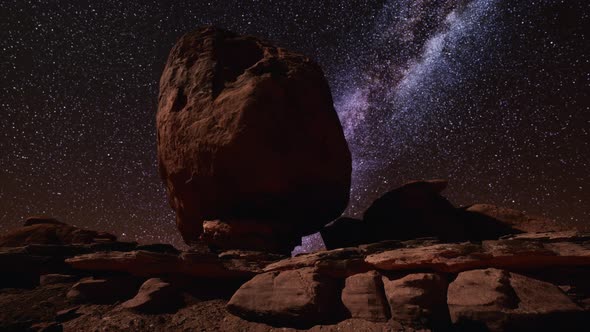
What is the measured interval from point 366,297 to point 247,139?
5.13 m

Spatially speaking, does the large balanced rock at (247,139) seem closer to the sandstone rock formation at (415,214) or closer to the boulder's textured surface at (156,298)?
the sandstone rock formation at (415,214)

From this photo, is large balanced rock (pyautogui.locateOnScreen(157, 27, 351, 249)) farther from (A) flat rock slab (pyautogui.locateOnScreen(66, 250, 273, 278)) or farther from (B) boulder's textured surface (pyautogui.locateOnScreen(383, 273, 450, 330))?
(B) boulder's textured surface (pyautogui.locateOnScreen(383, 273, 450, 330))

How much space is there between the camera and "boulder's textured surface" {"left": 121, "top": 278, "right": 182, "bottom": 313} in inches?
185

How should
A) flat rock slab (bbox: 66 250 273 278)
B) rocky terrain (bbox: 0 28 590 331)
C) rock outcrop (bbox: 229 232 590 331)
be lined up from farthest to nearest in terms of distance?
1. flat rock slab (bbox: 66 250 273 278)
2. rocky terrain (bbox: 0 28 590 331)
3. rock outcrop (bbox: 229 232 590 331)

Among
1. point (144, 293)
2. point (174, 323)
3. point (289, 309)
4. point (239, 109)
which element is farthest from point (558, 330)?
point (239, 109)

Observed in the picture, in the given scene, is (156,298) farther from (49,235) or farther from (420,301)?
(49,235)

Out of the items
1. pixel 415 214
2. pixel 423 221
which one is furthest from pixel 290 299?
pixel 415 214

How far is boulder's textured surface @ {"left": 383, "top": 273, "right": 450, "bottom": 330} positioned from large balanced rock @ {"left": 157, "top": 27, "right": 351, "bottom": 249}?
190 inches

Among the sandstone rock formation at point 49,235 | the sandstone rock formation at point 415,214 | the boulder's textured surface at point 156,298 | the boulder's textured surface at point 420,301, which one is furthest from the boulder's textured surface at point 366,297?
the sandstone rock formation at point 49,235

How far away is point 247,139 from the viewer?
809 centimetres

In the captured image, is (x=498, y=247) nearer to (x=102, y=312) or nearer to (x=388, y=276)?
(x=388, y=276)

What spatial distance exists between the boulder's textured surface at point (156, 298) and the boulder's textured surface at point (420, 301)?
3.53m

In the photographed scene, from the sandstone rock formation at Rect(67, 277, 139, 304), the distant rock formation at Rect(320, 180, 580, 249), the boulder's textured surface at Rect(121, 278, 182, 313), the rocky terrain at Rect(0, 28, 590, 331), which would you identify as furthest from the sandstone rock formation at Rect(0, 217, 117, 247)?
the distant rock formation at Rect(320, 180, 580, 249)

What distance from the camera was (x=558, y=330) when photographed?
3523 millimetres
